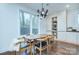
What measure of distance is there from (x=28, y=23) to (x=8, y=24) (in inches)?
13.2

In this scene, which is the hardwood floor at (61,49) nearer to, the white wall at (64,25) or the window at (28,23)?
the white wall at (64,25)

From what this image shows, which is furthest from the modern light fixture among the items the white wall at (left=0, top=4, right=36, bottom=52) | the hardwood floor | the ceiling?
the hardwood floor

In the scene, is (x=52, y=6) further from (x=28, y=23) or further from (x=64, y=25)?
(x=28, y=23)

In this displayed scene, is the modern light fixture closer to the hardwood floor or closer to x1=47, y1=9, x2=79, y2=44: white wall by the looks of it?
x1=47, y1=9, x2=79, y2=44: white wall

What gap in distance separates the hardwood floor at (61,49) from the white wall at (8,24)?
19 centimetres

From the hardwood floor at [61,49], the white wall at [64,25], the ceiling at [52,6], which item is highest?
the ceiling at [52,6]

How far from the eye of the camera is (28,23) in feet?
6.01

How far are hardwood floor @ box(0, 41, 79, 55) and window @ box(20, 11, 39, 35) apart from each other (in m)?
0.39

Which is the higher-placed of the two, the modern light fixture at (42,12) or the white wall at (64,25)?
the modern light fixture at (42,12)

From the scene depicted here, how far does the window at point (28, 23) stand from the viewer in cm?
181

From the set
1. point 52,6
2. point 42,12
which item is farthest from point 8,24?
point 52,6

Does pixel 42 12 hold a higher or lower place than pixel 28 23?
higher

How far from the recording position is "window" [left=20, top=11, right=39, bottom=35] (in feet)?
5.93

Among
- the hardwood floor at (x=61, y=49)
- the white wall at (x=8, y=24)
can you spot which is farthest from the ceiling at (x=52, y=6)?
the hardwood floor at (x=61, y=49)
